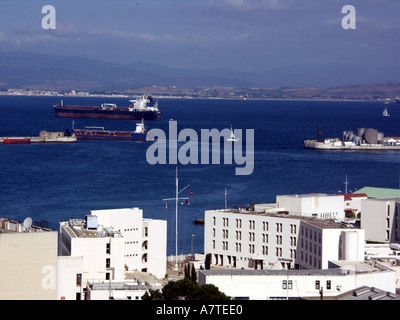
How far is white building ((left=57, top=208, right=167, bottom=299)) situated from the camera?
368 inches

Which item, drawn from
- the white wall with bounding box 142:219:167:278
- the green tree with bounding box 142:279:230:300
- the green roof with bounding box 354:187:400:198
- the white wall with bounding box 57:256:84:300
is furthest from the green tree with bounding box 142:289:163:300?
the green roof with bounding box 354:187:400:198

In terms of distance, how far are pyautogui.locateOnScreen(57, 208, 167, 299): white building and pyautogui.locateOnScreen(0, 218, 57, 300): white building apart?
4.59 feet

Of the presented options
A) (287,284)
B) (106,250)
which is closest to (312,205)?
(106,250)

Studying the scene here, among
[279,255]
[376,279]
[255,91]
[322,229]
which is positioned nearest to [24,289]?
[376,279]

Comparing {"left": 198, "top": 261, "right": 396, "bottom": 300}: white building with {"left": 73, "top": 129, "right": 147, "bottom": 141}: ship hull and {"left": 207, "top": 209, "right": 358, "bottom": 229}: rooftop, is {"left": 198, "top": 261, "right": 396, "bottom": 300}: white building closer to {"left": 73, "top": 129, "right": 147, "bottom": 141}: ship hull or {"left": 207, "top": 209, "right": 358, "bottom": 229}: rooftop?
{"left": 207, "top": 209, "right": 358, "bottom": 229}: rooftop

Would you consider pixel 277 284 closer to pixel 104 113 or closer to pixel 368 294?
pixel 368 294

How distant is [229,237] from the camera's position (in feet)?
50.2

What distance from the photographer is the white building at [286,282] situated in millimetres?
8688

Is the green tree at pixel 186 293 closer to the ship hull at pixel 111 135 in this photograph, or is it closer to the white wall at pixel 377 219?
the white wall at pixel 377 219

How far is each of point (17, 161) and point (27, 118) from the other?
31805 millimetres

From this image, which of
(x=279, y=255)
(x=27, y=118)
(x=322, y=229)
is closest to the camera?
(x=322, y=229)

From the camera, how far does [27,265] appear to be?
7.30 metres

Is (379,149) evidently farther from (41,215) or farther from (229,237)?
(229,237)

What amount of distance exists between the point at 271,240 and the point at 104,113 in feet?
178
